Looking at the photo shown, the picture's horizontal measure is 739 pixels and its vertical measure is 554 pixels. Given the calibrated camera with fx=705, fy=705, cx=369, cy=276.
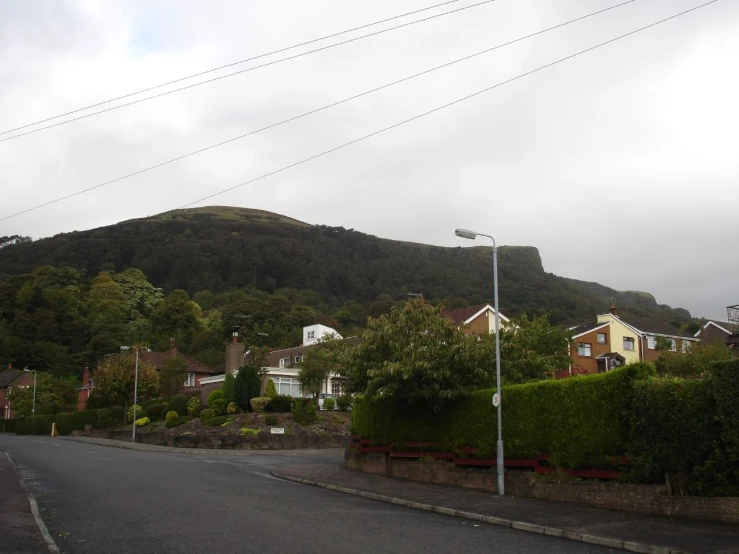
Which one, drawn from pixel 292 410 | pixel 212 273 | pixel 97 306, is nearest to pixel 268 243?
pixel 212 273

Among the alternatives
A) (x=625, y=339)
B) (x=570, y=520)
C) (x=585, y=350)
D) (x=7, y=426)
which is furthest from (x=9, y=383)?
(x=570, y=520)

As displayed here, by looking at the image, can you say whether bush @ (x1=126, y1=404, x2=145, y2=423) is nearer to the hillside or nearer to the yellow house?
the yellow house

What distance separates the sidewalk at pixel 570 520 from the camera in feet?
Result: 39.7

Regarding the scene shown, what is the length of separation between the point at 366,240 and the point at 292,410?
139620 mm

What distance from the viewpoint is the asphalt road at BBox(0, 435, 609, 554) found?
38.4 feet

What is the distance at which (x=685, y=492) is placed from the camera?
14719 millimetres

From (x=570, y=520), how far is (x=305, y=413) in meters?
31.6

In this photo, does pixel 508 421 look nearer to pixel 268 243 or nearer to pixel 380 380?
pixel 380 380

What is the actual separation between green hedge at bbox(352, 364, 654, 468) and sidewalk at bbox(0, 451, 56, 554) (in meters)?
12.1

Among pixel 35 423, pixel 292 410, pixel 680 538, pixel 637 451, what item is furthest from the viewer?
pixel 35 423

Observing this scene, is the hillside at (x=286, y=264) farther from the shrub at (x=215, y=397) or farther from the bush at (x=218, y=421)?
the bush at (x=218, y=421)

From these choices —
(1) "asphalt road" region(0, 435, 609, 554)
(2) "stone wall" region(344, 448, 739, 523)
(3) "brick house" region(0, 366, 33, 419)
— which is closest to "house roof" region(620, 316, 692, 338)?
(2) "stone wall" region(344, 448, 739, 523)

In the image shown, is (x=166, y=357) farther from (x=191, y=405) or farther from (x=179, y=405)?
(x=191, y=405)

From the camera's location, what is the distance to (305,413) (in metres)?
45.0
